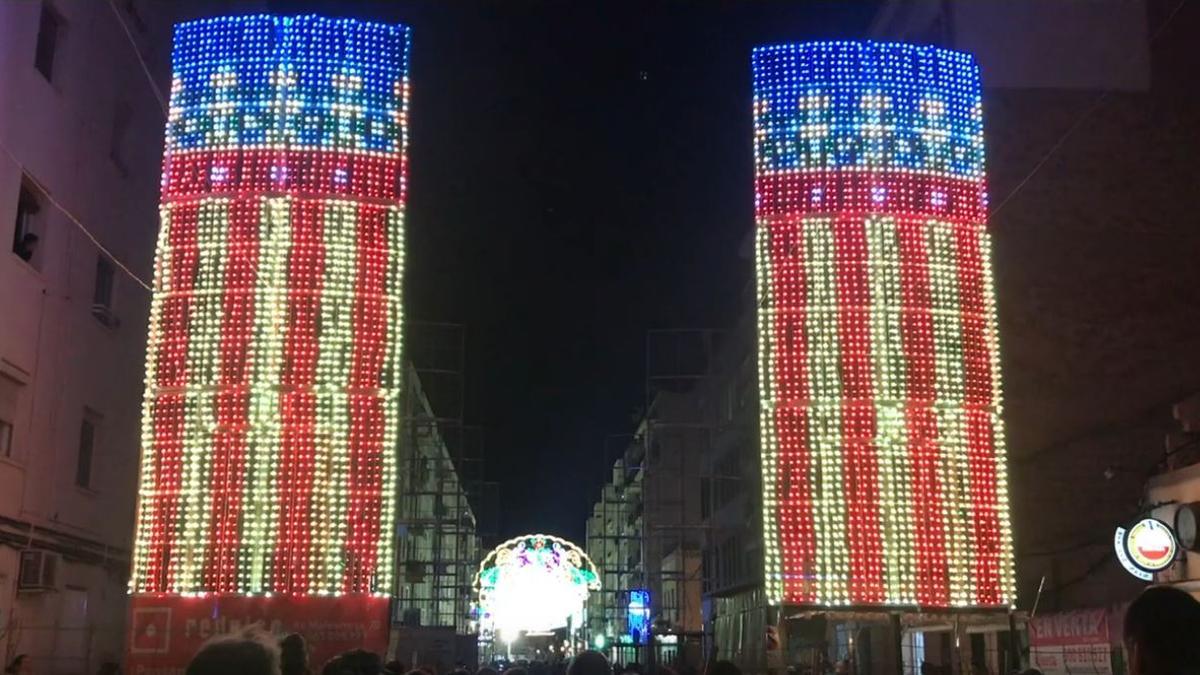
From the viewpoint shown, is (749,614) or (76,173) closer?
(76,173)

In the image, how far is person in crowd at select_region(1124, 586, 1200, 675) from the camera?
3781 millimetres

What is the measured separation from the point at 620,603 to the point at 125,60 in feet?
86.4

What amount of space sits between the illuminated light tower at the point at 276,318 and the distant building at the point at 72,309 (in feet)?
6.60

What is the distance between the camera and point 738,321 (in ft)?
140

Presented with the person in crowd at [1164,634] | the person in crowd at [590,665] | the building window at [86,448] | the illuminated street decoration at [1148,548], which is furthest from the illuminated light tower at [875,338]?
the person in crowd at [1164,634]

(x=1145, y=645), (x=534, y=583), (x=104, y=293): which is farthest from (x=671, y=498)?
(x=1145, y=645)

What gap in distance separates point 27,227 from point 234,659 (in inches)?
664

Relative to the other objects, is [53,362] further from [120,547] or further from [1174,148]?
[1174,148]

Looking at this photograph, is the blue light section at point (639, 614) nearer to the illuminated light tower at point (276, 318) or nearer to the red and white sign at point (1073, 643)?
the red and white sign at point (1073, 643)

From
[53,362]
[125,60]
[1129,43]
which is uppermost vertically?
[1129,43]

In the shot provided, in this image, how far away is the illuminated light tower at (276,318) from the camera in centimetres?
1706

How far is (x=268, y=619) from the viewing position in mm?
16578

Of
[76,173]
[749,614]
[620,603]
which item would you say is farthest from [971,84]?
[620,603]

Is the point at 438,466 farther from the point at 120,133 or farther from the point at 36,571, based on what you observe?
the point at 36,571
